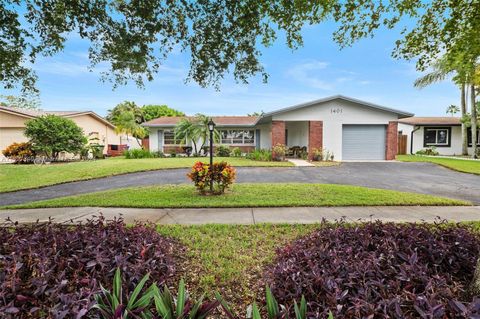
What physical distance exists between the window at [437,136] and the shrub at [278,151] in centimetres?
1603

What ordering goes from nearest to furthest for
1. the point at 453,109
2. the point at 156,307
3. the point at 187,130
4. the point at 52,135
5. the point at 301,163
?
the point at 156,307 < the point at 301,163 < the point at 52,135 < the point at 187,130 < the point at 453,109

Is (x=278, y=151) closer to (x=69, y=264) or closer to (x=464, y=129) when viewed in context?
(x=69, y=264)

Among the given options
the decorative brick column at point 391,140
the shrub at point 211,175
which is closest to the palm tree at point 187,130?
the shrub at point 211,175

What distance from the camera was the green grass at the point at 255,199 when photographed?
6.62 meters

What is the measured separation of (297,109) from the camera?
60.7 feet

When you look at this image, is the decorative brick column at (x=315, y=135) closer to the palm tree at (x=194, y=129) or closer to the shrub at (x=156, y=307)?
the palm tree at (x=194, y=129)

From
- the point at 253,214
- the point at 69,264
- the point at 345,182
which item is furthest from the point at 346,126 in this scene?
the point at 69,264

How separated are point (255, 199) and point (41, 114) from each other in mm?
23852

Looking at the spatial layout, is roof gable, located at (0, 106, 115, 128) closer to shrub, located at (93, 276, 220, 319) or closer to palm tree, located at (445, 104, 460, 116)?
shrub, located at (93, 276, 220, 319)

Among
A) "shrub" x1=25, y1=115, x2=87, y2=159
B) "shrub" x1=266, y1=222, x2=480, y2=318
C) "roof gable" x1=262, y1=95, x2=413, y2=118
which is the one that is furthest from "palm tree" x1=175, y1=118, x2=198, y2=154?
"shrub" x1=266, y1=222, x2=480, y2=318

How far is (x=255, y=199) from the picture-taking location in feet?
23.4

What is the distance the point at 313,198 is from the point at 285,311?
5.62 m

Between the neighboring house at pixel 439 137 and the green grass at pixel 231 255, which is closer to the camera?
the green grass at pixel 231 255

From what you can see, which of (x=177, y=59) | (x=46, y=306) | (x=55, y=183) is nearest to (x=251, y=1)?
(x=177, y=59)
